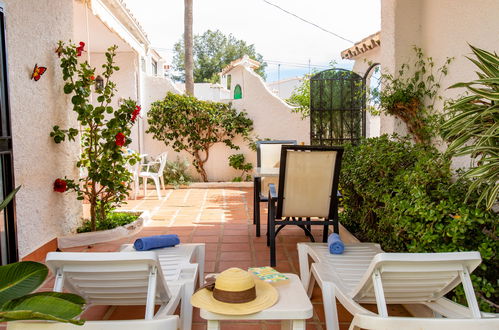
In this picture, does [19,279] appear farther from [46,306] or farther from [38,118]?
[38,118]

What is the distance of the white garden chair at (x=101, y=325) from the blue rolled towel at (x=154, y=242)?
53.6 inches

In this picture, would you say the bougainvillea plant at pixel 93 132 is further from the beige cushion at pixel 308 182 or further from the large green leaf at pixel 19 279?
the large green leaf at pixel 19 279

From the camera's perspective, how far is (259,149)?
625 cm

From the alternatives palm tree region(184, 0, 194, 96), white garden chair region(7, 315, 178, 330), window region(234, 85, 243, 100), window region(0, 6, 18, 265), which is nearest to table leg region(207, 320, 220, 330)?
white garden chair region(7, 315, 178, 330)

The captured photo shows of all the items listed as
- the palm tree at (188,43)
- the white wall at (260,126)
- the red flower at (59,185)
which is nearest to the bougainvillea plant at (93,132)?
the red flower at (59,185)

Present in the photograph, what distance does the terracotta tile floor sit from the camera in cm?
297

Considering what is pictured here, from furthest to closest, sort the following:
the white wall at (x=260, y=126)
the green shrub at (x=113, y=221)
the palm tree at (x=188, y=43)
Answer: the palm tree at (x=188, y=43), the white wall at (x=260, y=126), the green shrub at (x=113, y=221)

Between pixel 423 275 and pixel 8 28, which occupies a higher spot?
pixel 8 28

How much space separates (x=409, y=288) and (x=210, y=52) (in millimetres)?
32917

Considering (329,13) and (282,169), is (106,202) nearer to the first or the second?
(282,169)

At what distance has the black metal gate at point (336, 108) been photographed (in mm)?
7730

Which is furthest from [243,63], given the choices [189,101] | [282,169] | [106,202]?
[282,169]

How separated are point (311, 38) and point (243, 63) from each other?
22.4 metres

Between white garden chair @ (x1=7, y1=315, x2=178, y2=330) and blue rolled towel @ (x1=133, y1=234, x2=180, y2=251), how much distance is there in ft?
4.46
